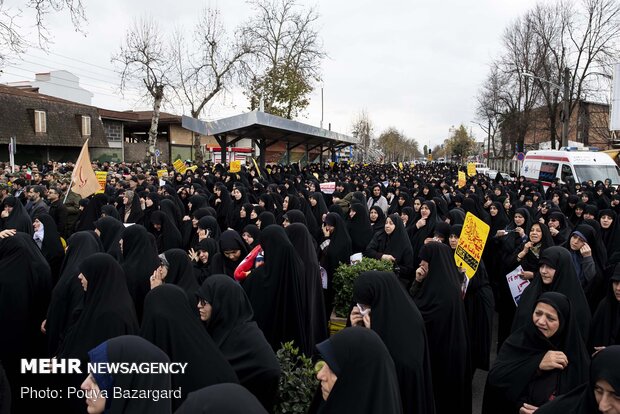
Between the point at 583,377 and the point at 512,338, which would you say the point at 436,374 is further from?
the point at 583,377

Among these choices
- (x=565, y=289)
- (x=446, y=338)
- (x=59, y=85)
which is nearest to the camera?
(x=446, y=338)

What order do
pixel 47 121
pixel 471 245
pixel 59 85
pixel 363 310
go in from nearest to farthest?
pixel 363 310 < pixel 471 245 < pixel 47 121 < pixel 59 85

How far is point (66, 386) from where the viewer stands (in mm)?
3799

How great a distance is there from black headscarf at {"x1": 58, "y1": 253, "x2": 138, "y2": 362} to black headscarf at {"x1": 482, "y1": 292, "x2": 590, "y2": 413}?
2.54m

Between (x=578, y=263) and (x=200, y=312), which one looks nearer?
(x=200, y=312)

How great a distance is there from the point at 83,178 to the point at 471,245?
290 inches

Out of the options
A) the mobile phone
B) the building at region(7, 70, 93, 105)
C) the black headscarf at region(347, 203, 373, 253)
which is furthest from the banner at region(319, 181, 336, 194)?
the building at region(7, 70, 93, 105)

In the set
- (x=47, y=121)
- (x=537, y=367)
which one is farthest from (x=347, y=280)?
(x=47, y=121)

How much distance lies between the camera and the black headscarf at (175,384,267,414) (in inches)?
69.9

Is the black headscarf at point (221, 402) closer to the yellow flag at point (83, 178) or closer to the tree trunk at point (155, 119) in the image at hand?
the yellow flag at point (83, 178)

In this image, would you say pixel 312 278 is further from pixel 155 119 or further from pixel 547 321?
pixel 155 119

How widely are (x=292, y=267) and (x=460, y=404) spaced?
5.92 ft

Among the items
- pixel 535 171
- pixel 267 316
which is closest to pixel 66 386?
pixel 267 316

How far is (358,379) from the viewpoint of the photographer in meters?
2.43
